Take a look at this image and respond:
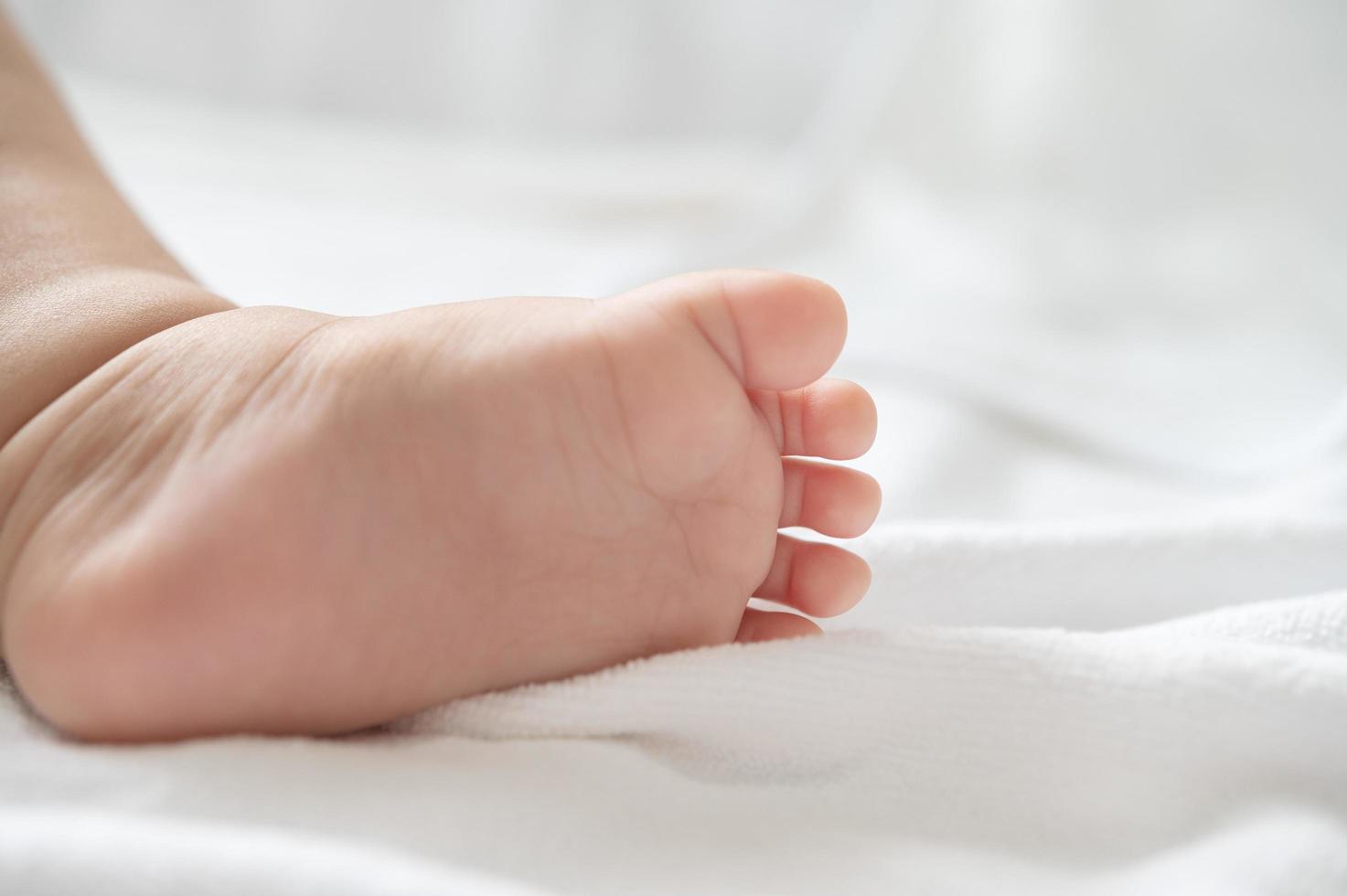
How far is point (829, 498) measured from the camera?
22.2 inches

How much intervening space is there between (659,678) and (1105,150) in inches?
33.5

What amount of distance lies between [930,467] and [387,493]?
43 cm

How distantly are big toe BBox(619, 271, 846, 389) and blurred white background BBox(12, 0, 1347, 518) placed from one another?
0.28 meters

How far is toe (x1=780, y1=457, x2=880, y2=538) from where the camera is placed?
0.56m

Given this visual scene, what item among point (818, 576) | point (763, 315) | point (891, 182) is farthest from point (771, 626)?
point (891, 182)

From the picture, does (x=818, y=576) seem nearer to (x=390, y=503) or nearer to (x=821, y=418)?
(x=821, y=418)

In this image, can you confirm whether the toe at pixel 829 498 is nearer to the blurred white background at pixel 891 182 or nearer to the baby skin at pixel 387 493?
the baby skin at pixel 387 493

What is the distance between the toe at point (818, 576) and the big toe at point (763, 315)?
103 millimetres

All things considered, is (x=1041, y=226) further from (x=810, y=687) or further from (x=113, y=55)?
(x=113, y=55)

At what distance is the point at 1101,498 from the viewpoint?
0.82 meters

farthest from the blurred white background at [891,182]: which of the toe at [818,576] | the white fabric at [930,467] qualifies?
the toe at [818,576]

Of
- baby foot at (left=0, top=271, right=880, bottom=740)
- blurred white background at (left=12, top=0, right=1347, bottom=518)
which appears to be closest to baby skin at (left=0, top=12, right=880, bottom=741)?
baby foot at (left=0, top=271, right=880, bottom=740)

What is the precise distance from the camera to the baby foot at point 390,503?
46cm

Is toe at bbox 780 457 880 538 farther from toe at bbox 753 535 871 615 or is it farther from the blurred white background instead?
the blurred white background
